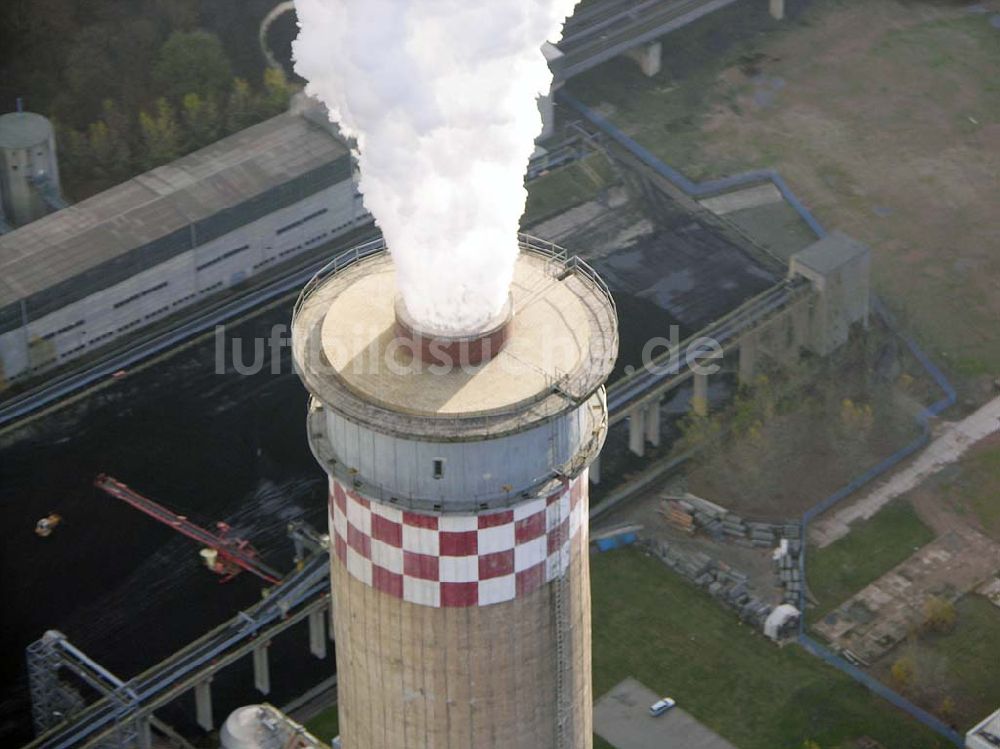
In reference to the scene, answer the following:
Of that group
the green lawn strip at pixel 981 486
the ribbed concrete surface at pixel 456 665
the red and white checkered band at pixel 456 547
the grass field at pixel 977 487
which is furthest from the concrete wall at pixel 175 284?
the red and white checkered band at pixel 456 547

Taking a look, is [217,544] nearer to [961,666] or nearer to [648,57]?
[961,666]

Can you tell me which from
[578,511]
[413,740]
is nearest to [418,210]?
[578,511]

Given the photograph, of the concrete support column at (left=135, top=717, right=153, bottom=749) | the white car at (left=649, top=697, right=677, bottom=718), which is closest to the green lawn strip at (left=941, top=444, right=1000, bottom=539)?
the white car at (left=649, top=697, right=677, bottom=718)

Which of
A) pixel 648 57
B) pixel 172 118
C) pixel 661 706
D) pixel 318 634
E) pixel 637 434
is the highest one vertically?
pixel 172 118

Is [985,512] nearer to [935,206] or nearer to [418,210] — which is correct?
[935,206]

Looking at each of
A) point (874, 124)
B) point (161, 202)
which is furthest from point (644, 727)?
point (874, 124)
